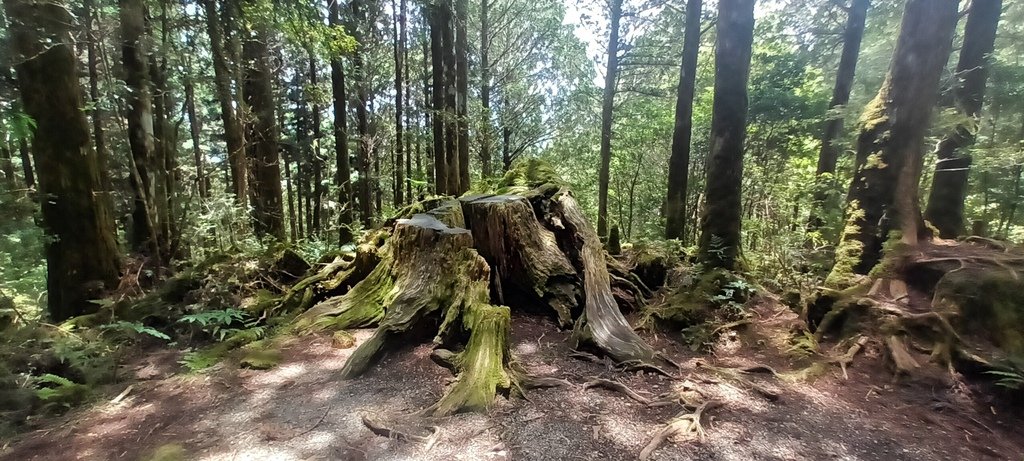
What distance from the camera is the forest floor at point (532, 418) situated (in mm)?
3205

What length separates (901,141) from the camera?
568cm

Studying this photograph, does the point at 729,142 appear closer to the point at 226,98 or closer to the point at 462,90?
the point at 226,98

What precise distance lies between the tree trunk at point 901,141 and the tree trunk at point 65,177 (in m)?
9.98

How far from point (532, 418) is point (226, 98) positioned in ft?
31.6

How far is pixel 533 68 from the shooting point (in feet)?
85.7

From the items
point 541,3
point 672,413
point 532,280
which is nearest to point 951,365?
point 672,413

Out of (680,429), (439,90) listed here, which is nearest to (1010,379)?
(680,429)

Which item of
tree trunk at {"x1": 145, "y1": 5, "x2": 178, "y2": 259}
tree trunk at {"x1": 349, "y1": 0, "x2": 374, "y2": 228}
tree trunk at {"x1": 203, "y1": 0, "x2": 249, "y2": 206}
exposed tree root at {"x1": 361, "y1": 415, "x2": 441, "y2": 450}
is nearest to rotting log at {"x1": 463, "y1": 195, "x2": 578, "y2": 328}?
exposed tree root at {"x1": 361, "y1": 415, "x2": 441, "y2": 450}

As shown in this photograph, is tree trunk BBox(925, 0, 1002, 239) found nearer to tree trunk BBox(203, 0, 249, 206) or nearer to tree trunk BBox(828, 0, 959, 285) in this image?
tree trunk BBox(828, 0, 959, 285)

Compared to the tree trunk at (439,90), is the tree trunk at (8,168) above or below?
below

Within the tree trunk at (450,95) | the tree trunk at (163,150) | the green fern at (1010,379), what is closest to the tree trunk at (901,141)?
the green fern at (1010,379)

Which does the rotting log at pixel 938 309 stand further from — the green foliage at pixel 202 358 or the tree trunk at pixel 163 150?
the tree trunk at pixel 163 150

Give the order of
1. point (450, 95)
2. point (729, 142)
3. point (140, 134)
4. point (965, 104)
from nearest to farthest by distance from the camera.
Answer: point (140, 134)
point (729, 142)
point (965, 104)
point (450, 95)

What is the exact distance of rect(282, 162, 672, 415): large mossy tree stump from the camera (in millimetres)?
4574
